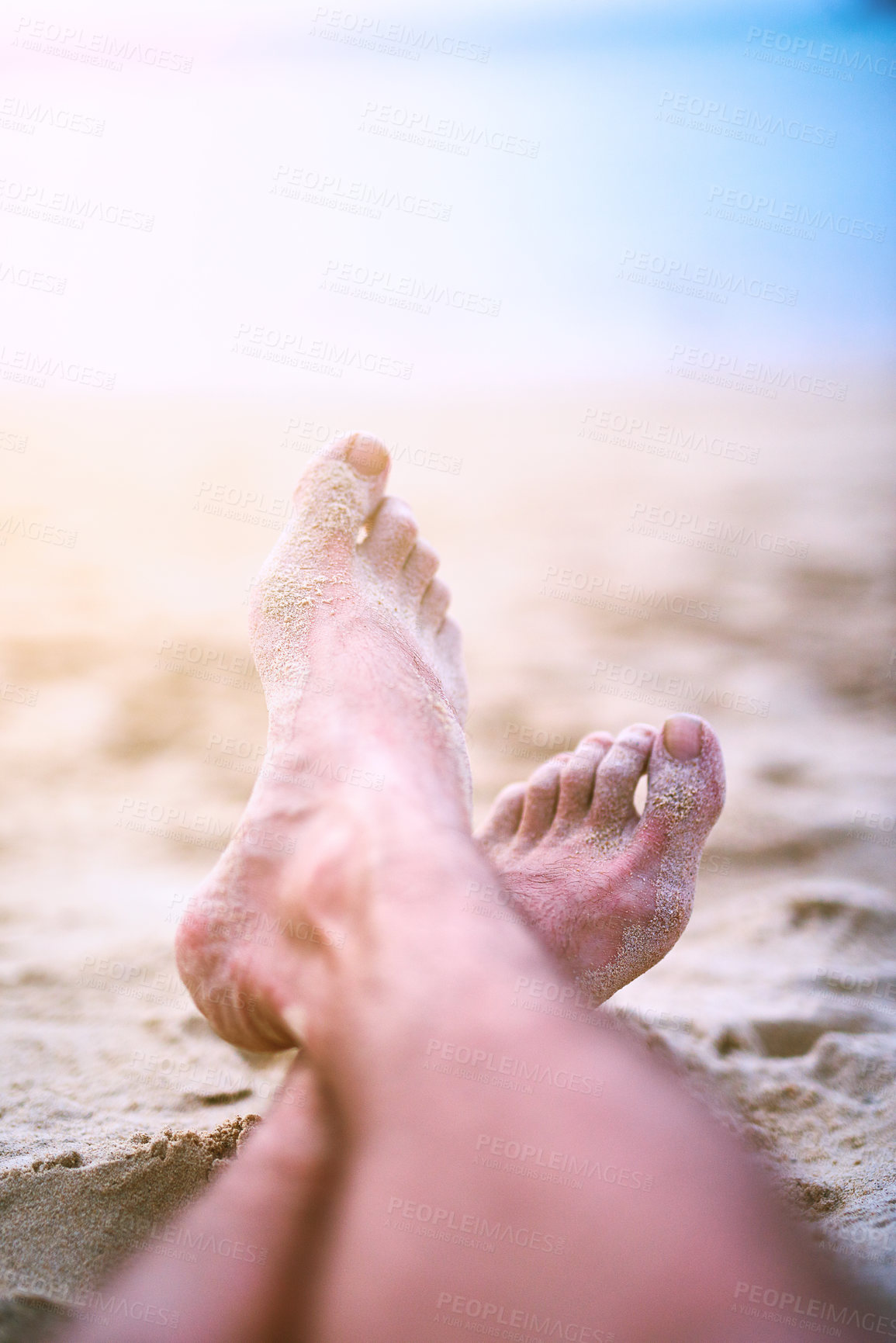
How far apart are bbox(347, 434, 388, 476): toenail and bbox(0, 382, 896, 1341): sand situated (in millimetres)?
597

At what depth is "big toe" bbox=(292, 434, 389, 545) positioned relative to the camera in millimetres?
1411

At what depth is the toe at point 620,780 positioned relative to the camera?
1.37 meters

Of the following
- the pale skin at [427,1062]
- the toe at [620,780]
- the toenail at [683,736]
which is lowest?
the pale skin at [427,1062]

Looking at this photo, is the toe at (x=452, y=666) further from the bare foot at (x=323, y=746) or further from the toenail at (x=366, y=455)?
the toenail at (x=366, y=455)

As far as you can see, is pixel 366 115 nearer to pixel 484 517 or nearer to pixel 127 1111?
pixel 484 517

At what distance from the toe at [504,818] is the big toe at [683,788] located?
0.25 m

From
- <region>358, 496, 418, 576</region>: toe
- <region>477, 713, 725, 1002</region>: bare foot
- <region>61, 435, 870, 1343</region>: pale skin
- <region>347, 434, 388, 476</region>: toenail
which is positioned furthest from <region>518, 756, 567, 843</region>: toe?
<region>347, 434, 388, 476</region>: toenail

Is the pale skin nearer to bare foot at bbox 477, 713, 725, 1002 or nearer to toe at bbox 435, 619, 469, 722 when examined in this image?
bare foot at bbox 477, 713, 725, 1002

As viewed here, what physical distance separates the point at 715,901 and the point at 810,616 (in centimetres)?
92

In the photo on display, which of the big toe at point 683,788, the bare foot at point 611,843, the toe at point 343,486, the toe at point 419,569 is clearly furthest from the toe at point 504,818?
the toe at point 343,486

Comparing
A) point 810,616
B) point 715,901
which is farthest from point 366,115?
point 715,901

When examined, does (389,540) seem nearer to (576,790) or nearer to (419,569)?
(419,569)

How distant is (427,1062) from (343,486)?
963 millimetres

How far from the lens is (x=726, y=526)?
8.27 feet
